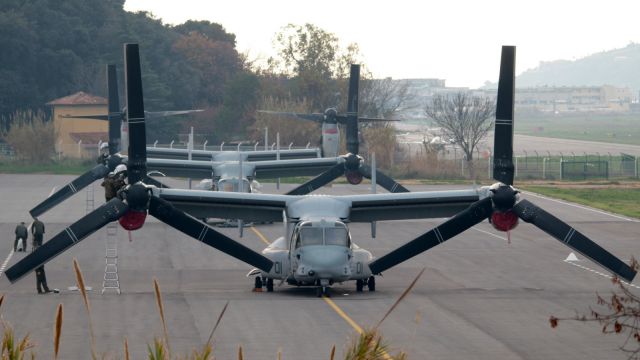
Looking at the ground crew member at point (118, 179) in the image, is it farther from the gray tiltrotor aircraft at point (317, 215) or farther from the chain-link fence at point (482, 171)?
the chain-link fence at point (482, 171)

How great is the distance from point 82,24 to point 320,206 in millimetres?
96105

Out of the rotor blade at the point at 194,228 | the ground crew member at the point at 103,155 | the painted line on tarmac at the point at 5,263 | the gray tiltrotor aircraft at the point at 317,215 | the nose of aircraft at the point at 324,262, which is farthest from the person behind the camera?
the ground crew member at the point at 103,155

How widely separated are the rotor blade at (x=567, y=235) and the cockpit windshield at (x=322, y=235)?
5023mm

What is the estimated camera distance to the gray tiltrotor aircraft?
2864 cm

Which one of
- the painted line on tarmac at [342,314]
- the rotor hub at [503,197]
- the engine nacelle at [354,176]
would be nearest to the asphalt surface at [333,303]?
the painted line on tarmac at [342,314]

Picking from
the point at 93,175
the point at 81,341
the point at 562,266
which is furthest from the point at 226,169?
the point at 81,341

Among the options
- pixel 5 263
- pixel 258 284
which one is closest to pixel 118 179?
pixel 258 284

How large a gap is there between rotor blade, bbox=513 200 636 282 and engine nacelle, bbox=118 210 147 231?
33.4 feet

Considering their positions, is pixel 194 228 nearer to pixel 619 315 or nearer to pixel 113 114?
pixel 619 315

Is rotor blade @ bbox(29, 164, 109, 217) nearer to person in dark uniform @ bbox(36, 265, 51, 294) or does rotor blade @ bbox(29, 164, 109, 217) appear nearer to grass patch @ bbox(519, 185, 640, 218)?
person in dark uniform @ bbox(36, 265, 51, 294)

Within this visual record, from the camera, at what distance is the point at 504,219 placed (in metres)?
30.2

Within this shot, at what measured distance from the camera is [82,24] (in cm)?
12325

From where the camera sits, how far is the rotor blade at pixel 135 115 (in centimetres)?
2759

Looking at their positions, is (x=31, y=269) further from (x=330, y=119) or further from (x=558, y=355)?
(x=330, y=119)
